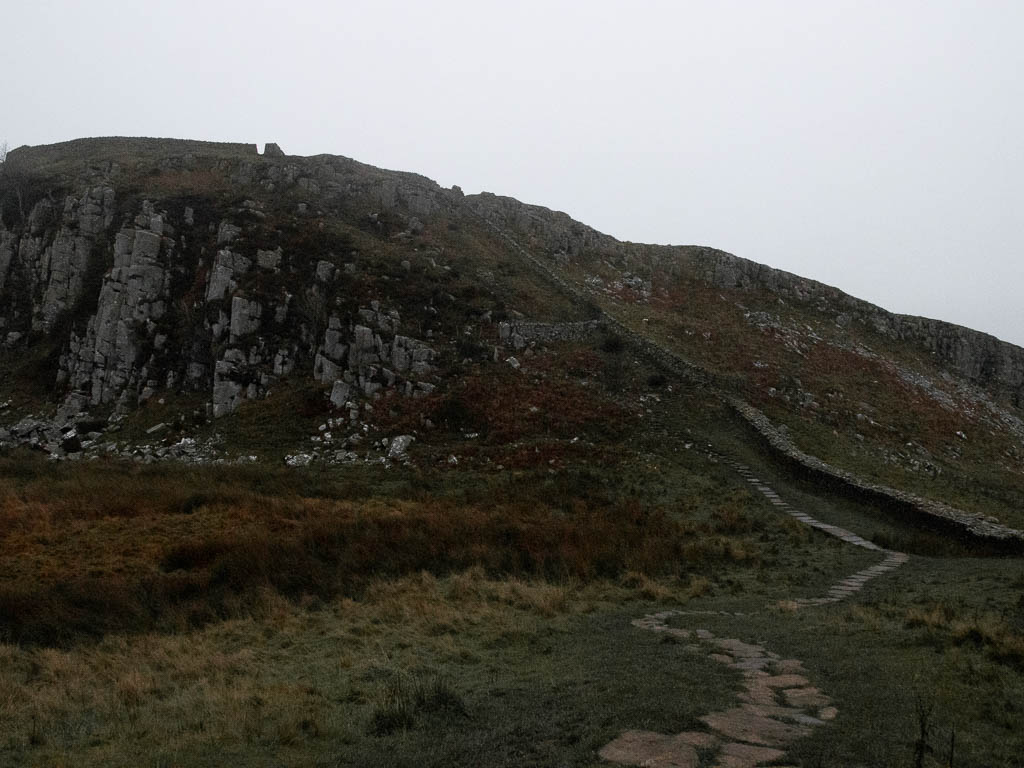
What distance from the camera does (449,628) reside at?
10297mm

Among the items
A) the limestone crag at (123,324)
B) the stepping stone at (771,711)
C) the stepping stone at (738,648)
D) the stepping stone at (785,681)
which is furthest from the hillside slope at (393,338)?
the stepping stone at (771,711)

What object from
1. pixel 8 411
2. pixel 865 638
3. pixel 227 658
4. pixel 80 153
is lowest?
pixel 8 411

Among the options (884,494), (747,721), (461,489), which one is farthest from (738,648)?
(884,494)

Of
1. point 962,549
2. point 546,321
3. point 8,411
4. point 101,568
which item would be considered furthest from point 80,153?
point 962,549

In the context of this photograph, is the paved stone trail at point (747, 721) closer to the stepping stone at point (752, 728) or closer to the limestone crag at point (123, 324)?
the stepping stone at point (752, 728)

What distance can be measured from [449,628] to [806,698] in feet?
18.1

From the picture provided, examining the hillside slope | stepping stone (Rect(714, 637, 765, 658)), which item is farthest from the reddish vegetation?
the hillside slope

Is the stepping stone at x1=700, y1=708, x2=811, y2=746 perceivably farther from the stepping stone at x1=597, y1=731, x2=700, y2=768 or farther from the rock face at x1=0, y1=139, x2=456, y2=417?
Result: the rock face at x1=0, y1=139, x2=456, y2=417

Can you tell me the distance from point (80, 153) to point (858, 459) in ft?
246

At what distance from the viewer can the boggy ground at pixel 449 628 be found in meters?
5.98

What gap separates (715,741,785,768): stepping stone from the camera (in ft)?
15.8

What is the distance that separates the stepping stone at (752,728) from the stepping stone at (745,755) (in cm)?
17

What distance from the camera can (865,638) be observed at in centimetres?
880

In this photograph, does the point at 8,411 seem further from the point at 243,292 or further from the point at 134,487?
the point at 134,487
